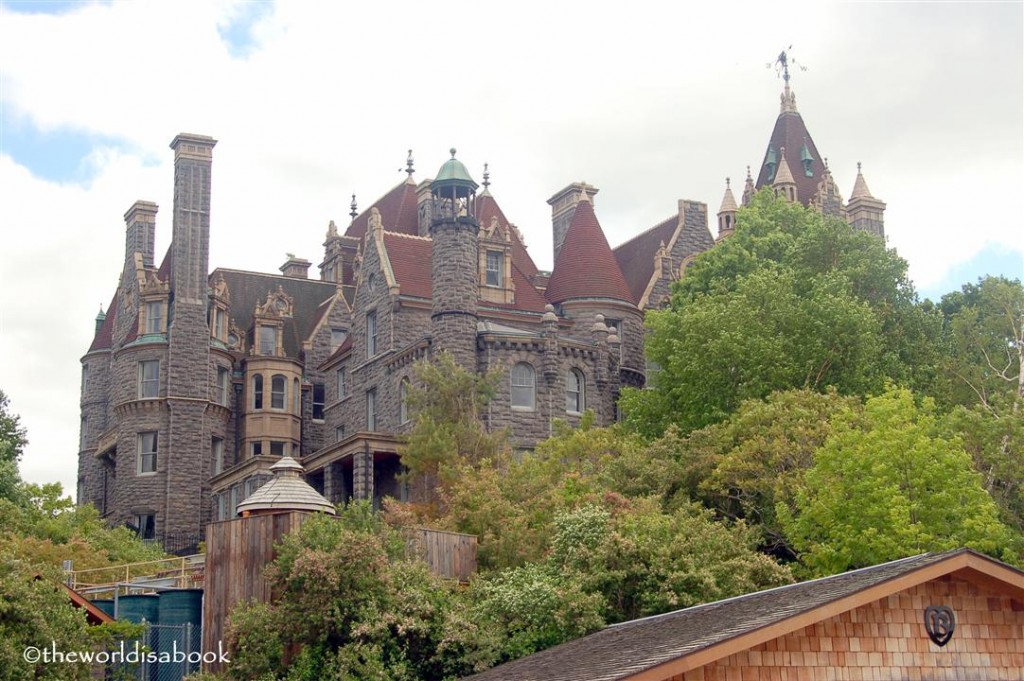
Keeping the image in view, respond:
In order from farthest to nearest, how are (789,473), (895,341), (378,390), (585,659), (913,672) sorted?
1. (378,390)
2. (895,341)
3. (789,473)
4. (585,659)
5. (913,672)

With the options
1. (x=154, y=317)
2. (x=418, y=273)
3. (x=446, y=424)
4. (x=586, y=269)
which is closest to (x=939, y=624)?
(x=446, y=424)

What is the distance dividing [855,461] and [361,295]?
90.2 feet

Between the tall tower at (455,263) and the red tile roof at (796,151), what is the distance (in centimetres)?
2543

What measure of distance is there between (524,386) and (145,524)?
19.4 metres

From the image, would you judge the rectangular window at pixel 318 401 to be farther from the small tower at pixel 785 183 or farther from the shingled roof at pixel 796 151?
the shingled roof at pixel 796 151

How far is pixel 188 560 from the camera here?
44.0m

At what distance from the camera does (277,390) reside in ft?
210

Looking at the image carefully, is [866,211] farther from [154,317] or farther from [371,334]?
[154,317]

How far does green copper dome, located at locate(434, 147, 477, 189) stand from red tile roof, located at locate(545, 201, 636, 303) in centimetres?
769

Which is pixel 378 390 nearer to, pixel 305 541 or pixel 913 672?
pixel 305 541

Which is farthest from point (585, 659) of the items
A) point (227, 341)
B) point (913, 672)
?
point (227, 341)

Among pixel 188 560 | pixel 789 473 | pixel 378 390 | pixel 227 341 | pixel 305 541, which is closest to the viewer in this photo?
pixel 305 541

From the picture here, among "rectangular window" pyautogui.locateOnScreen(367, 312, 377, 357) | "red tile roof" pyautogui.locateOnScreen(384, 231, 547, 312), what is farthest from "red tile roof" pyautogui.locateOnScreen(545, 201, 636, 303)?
"rectangular window" pyautogui.locateOnScreen(367, 312, 377, 357)

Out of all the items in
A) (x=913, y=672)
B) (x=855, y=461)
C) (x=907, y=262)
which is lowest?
(x=913, y=672)
